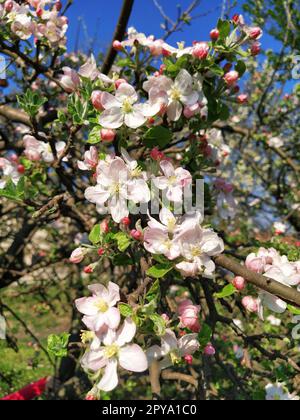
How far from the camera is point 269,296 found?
1.28 m

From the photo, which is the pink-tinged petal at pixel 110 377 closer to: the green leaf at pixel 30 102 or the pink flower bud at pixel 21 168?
the green leaf at pixel 30 102

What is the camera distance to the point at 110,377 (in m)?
1.10

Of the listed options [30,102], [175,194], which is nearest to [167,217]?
[175,194]

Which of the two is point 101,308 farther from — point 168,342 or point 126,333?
point 168,342

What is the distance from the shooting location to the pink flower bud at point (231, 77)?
1544mm

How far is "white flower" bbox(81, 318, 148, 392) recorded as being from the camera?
1.06 meters

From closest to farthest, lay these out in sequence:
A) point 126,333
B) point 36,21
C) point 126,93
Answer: point 126,333 < point 126,93 < point 36,21

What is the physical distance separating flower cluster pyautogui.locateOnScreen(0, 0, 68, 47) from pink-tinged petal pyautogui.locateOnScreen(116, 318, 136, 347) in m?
1.40

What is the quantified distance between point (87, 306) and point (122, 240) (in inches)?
9.0

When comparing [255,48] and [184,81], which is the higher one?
[255,48]

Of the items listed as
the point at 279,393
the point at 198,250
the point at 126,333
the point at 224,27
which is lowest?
the point at 279,393
